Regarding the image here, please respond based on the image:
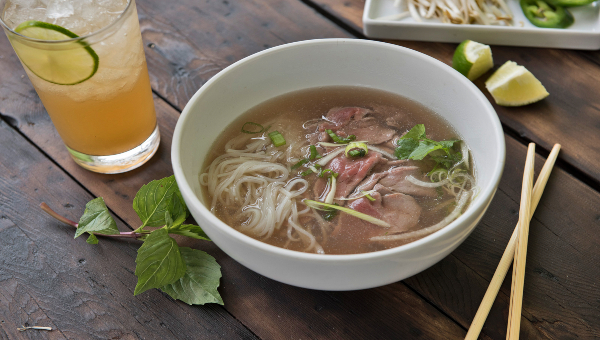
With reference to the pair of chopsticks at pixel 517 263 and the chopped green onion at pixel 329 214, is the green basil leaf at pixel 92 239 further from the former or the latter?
the pair of chopsticks at pixel 517 263

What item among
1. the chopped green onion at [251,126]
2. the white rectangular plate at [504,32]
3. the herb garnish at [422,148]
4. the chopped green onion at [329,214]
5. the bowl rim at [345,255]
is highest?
the bowl rim at [345,255]

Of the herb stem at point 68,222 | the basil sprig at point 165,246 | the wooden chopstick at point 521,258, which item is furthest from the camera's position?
the herb stem at point 68,222

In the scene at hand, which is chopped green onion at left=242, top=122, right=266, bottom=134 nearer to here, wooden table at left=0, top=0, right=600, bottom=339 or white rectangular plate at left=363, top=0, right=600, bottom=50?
wooden table at left=0, top=0, right=600, bottom=339

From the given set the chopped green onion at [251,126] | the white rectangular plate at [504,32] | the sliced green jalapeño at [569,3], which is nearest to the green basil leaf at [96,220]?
the chopped green onion at [251,126]

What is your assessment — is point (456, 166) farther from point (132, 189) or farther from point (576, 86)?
point (132, 189)

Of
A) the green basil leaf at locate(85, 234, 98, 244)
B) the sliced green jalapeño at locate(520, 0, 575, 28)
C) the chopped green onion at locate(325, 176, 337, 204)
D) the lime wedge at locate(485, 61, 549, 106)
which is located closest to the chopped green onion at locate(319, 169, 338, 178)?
the chopped green onion at locate(325, 176, 337, 204)

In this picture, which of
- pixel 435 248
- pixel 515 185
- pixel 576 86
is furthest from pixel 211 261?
pixel 576 86

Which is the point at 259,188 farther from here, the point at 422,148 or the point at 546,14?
the point at 546,14
